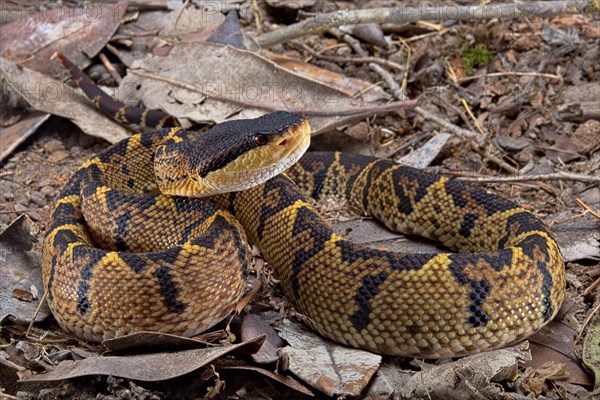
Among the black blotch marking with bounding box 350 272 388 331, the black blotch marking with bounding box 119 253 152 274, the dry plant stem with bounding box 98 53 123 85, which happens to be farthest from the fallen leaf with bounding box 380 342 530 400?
the dry plant stem with bounding box 98 53 123 85

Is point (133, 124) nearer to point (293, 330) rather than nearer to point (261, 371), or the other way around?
point (293, 330)

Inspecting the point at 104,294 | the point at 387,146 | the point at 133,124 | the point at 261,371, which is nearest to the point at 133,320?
the point at 104,294

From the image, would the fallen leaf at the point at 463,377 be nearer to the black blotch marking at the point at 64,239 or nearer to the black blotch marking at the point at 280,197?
the black blotch marking at the point at 280,197

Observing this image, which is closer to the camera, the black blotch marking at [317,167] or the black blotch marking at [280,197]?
the black blotch marking at [280,197]

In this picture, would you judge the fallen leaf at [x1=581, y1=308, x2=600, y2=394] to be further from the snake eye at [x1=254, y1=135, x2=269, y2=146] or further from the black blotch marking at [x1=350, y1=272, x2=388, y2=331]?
the snake eye at [x1=254, y1=135, x2=269, y2=146]

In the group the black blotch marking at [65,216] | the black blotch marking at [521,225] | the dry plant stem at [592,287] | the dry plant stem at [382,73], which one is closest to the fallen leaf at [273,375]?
the black blotch marking at [65,216]
